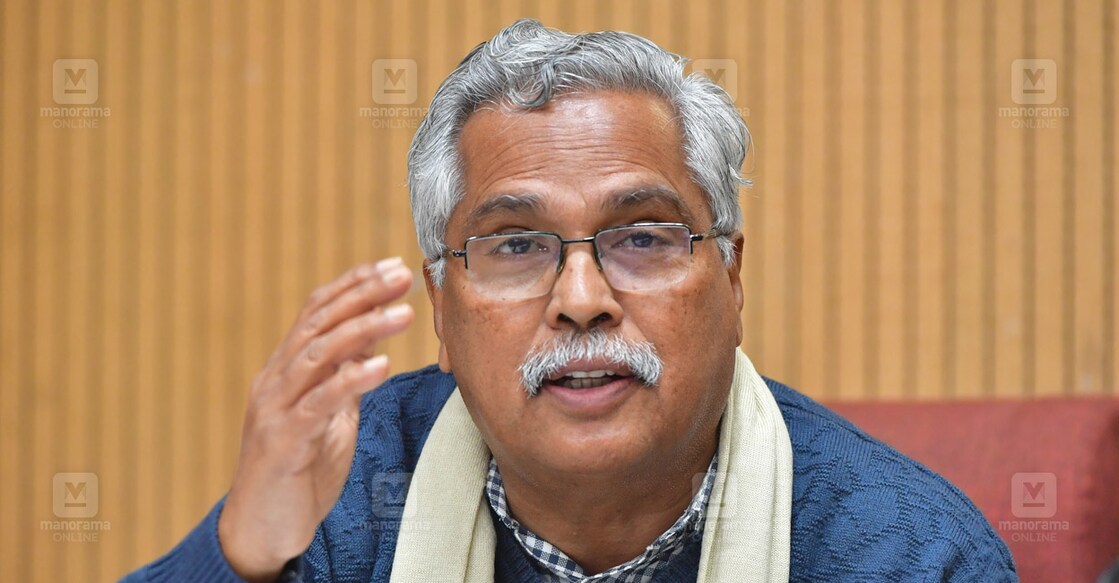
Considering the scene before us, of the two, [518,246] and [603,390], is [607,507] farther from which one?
[518,246]

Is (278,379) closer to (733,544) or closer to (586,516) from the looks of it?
(586,516)

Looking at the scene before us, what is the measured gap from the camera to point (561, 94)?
1.58 metres

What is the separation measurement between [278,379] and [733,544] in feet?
2.27

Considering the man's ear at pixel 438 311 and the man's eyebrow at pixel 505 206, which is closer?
the man's eyebrow at pixel 505 206

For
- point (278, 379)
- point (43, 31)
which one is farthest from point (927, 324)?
point (43, 31)

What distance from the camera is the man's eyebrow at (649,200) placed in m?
1.50

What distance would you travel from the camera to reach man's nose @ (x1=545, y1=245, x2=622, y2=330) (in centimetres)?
143

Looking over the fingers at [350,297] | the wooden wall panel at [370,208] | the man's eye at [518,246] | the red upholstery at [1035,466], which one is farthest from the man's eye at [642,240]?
the wooden wall panel at [370,208]

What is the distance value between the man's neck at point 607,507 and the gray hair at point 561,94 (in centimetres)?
31

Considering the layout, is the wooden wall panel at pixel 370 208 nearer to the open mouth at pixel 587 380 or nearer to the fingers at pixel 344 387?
the open mouth at pixel 587 380

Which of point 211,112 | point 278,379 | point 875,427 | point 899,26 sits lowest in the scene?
point 875,427

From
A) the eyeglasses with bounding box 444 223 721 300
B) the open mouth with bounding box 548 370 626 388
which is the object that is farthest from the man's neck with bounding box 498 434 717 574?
the eyeglasses with bounding box 444 223 721 300

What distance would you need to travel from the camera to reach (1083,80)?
3.13m

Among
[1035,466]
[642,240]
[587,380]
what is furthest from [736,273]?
[1035,466]
